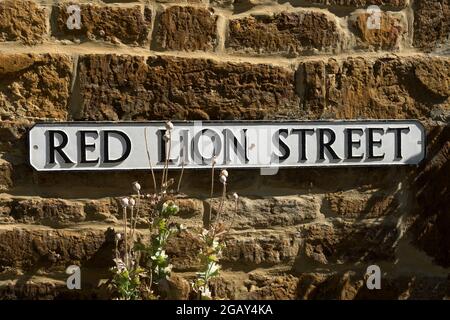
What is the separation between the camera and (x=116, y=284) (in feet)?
8.77

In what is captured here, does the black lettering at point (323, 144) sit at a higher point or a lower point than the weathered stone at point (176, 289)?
higher

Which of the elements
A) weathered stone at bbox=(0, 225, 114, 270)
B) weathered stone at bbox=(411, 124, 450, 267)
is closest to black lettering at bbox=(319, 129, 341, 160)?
weathered stone at bbox=(411, 124, 450, 267)

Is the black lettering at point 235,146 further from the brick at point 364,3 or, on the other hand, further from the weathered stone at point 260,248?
the brick at point 364,3

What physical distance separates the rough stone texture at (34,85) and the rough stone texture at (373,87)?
36.0 inches

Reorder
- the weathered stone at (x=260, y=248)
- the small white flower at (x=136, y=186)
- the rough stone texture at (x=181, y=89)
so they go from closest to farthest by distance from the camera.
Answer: the small white flower at (x=136, y=186)
the rough stone texture at (x=181, y=89)
the weathered stone at (x=260, y=248)

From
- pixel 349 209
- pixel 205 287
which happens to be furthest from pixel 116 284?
pixel 349 209

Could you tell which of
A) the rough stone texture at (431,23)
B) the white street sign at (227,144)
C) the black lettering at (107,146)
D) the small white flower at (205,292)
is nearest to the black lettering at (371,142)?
the white street sign at (227,144)

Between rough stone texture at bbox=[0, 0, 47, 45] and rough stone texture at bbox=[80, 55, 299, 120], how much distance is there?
195 mm

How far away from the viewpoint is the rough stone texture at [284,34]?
9.32ft

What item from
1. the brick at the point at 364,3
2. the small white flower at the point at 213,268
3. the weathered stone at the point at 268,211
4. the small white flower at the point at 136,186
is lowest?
the small white flower at the point at 213,268

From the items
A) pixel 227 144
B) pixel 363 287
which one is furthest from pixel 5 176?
pixel 363 287

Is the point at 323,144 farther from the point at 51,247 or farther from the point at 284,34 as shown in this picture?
the point at 51,247

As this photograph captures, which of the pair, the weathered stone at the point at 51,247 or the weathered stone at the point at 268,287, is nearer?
the weathered stone at the point at 51,247

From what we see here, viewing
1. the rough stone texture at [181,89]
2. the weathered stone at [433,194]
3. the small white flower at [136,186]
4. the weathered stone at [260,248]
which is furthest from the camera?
the weathered stone at [433,194]
